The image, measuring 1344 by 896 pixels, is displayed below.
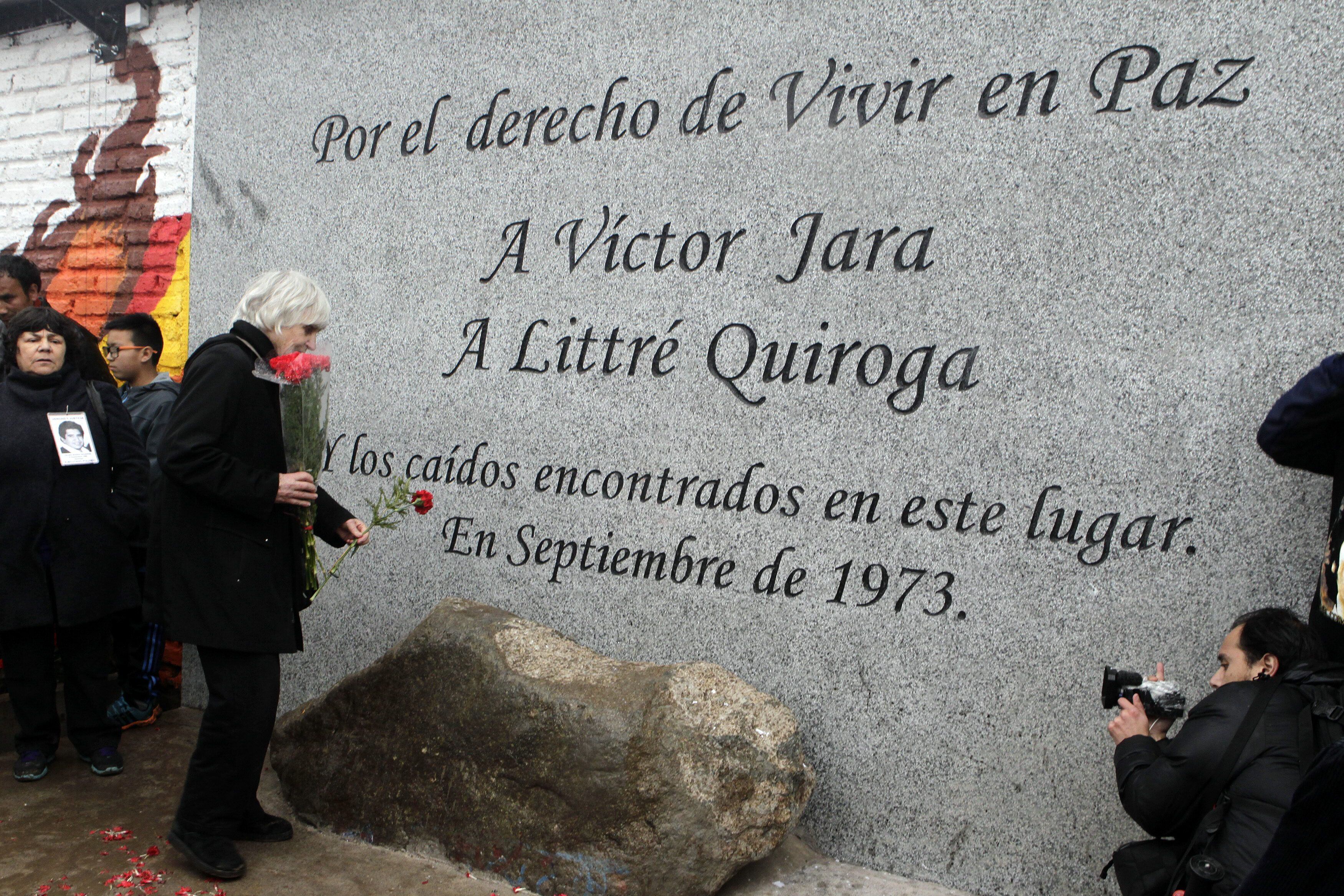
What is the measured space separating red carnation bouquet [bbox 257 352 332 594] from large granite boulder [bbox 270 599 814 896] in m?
0.55

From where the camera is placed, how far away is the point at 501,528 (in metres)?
3.69

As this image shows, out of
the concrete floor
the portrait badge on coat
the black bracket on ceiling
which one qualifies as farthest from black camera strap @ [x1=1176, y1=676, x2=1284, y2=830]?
the black bracket on ceiling

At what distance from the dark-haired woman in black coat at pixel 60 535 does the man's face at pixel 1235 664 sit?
11.3 feet

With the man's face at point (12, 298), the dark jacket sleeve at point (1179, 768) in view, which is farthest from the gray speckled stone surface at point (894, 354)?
the man's face at point (12, 298)

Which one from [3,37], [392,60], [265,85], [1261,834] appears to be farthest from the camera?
[3,37]

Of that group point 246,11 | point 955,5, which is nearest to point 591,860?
point 955,5

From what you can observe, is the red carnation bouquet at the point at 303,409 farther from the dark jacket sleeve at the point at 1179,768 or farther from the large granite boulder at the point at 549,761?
the dark jacket sleeve at the point at 1179,768

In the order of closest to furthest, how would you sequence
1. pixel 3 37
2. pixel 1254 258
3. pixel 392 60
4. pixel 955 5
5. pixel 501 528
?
pixel 1254 258, pixel 955 5, pixel 501 528, pixel 392 60, pixel 3 37

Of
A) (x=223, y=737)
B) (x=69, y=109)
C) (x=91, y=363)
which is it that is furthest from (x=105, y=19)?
(x=223, y=737)

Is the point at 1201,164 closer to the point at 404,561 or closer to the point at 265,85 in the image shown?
the point at 404,561

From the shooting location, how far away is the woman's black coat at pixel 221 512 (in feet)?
8.66

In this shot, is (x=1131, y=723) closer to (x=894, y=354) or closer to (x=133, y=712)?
(x=894, y=354)

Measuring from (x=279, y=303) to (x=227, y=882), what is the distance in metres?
1.67

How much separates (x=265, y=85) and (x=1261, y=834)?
14.6 ft
